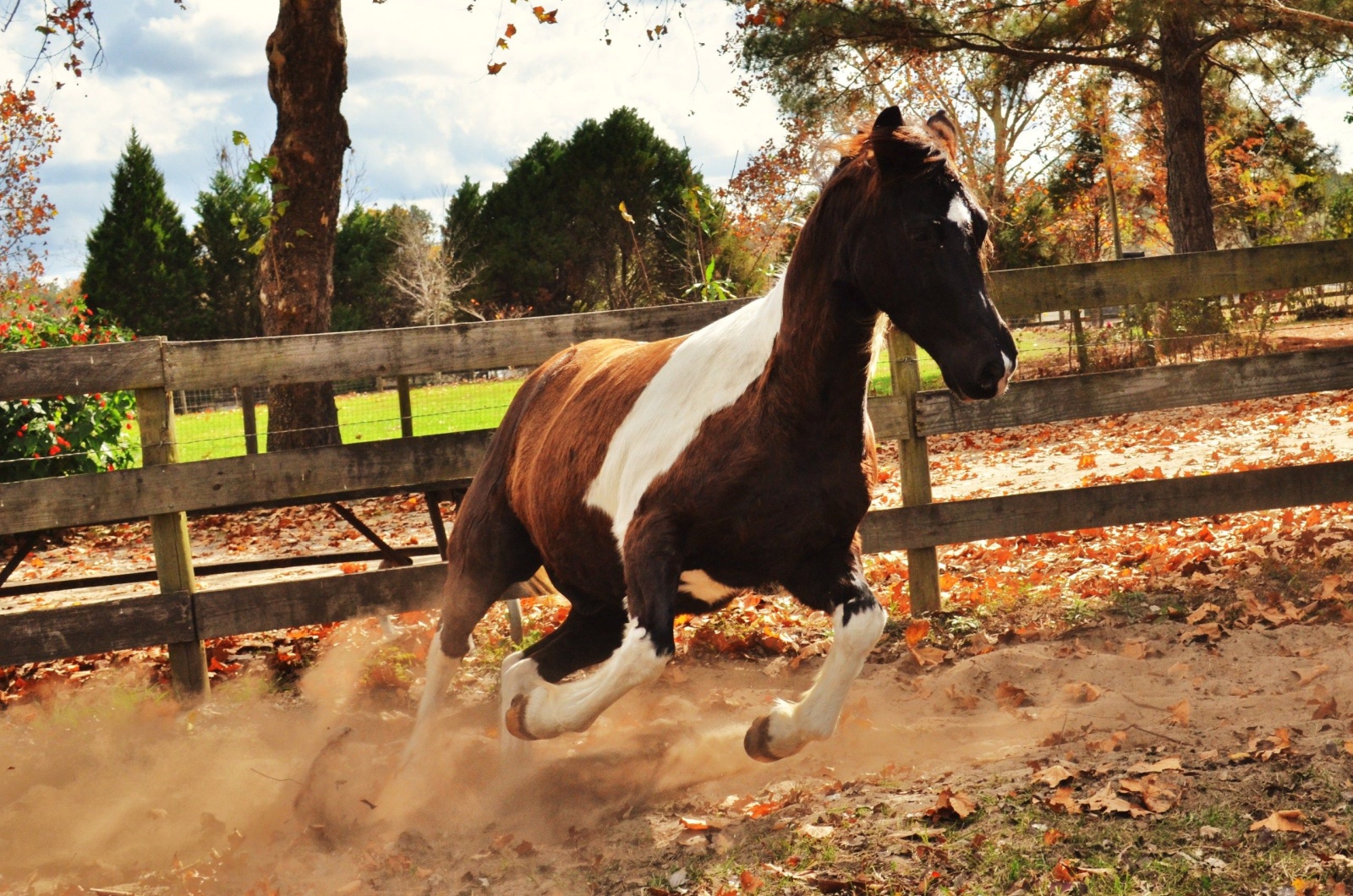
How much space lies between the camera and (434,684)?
13.9 ft

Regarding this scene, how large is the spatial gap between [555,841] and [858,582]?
128 cm

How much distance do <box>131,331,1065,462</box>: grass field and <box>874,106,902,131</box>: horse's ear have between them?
35.6 feet

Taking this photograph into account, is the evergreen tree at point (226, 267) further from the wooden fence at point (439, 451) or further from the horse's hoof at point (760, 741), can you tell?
the horse's hoof at point (760, 741)

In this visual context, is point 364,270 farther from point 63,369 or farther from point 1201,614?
point 1201,614

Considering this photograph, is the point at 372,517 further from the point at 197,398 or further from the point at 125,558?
the point at 197,398

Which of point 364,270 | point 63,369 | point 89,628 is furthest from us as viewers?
point 364,270

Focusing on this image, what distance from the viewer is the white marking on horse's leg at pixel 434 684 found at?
4148 millimetres

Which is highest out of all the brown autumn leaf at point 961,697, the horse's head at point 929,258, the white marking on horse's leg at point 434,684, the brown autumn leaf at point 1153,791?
the horse's head at point 929,258

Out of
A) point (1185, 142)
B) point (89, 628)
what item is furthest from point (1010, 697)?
point (1185, 142)

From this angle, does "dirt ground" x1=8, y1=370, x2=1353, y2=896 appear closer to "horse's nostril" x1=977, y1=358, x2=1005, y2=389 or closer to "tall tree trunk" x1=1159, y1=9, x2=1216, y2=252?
"horse's nostril" x1=977, y1=358, x2=1005, y2=389

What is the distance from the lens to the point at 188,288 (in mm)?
28797

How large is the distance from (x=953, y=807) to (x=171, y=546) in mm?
3639

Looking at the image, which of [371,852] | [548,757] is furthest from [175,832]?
[548,757]

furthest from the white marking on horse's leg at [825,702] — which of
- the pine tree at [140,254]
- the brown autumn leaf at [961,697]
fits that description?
the pine tree at [140,254]
